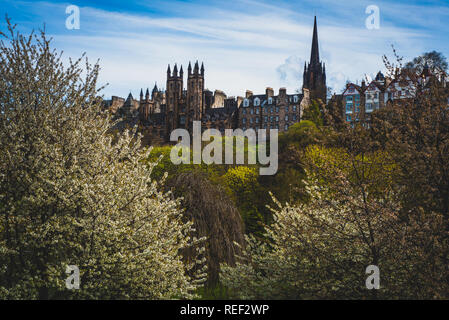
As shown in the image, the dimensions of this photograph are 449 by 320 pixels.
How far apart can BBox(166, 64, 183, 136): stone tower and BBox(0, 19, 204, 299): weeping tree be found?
86906 mm

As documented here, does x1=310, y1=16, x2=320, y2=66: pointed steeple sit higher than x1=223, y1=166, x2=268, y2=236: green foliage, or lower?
higher

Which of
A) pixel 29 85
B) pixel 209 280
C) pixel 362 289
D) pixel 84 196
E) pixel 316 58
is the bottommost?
pixel 209 280

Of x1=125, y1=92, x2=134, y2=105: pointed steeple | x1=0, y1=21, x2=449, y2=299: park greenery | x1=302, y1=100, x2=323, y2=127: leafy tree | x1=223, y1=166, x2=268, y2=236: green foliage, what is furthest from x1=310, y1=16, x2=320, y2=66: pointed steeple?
x1=0, y1=21, x2=449, y2=299: park greenery

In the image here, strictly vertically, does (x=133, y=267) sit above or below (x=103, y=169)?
below

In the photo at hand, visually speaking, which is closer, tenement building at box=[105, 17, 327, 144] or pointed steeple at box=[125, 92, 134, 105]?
tenement building at box=[105, 17, 327, 144]

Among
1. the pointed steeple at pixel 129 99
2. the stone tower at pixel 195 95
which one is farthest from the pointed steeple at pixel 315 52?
the pointed steeple at pixel 129 99

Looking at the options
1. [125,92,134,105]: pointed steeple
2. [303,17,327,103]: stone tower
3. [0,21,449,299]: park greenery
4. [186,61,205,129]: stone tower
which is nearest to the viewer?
[0,21,449,299]: park greenery

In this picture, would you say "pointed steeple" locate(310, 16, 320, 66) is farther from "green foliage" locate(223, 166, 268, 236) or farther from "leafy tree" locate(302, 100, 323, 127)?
"green foliage" locate(223, 166, 268, 236)

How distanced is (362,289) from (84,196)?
7.59m

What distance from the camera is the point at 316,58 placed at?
112 m

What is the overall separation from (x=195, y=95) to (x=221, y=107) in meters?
5.77

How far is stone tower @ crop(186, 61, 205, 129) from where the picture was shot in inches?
3875
